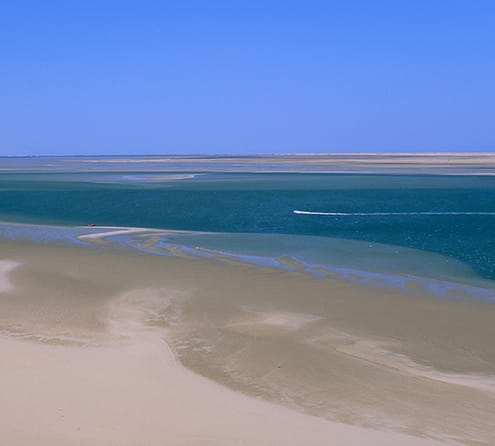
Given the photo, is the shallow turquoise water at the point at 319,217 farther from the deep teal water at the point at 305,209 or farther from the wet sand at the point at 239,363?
the wet sand at the point at 239,363

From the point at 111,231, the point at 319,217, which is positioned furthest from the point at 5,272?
the point at 319,217

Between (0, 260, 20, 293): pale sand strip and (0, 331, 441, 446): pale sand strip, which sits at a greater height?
(0, 260, 20, 293): pale sand strip

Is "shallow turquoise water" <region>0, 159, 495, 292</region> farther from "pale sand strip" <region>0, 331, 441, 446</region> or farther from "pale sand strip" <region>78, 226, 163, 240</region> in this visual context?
"pale sand strip" <region>0, 331, 441, 446</region>

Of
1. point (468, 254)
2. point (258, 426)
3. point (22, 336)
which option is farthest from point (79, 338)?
point (468, 254)

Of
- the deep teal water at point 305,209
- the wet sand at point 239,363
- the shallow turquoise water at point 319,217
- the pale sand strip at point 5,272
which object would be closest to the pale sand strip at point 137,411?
the wet sand at point 239,363

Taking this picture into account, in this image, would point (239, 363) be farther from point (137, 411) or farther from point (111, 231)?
point (111, 231)

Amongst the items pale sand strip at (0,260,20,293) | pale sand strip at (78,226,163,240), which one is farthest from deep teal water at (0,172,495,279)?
pale sand strip at (0,260,20,293)

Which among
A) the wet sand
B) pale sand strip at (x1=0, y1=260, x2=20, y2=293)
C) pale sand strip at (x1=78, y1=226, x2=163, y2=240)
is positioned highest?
pale sand strip at (x1=78, y1=226, x2=163, y2=240)
